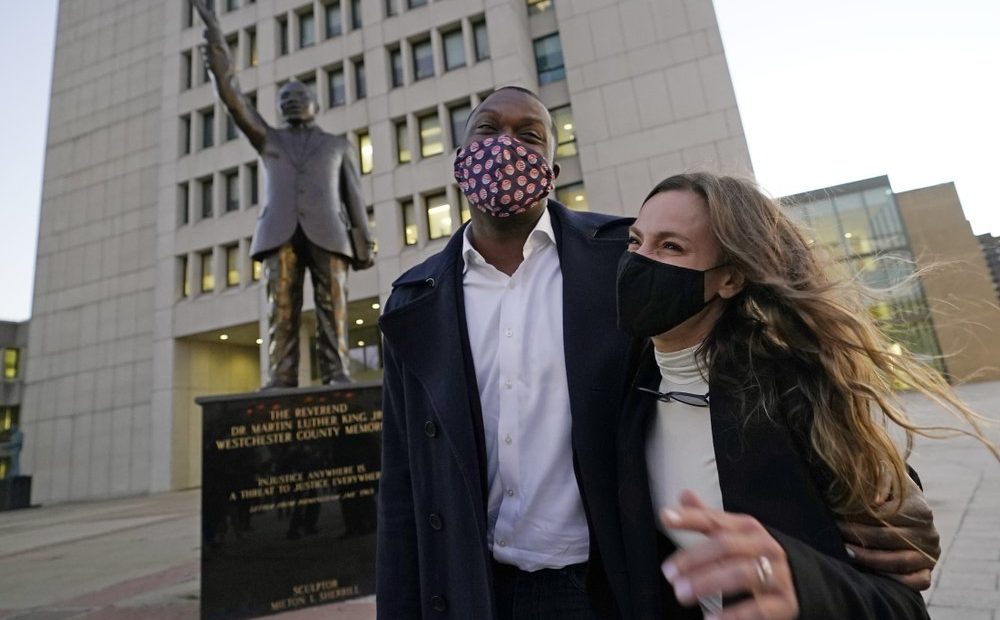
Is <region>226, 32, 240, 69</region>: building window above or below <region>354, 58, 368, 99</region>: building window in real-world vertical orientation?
above

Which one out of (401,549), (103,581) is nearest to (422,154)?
(103,581)

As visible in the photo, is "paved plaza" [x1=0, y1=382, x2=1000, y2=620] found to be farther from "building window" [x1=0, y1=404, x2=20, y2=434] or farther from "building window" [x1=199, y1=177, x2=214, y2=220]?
"building window" [x1=0, y1=404, x2=20, y2=434]

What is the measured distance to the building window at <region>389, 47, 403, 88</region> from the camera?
22688 mm

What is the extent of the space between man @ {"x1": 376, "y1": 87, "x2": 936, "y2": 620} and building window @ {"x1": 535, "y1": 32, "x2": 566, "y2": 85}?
72.7ft

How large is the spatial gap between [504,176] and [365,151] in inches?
878

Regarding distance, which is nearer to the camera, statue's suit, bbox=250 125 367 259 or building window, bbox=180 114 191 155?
statue's suit, bbox=250 125 367 259

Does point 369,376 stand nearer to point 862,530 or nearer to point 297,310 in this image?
point 297,310

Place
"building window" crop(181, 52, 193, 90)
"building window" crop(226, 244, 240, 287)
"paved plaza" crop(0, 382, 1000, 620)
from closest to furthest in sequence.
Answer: "paved plaza" crop(0, 382, 1000, 620) < "building window" crop(226, 244, 240, 287) < "building window" crop(181, 52, 193, 90)

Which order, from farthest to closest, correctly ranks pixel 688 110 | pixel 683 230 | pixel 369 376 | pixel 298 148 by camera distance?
pixel 369 376 < pixel 688 110 < pixel 298 148 < pixel 683 230

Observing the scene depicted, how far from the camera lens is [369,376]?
23.6 m

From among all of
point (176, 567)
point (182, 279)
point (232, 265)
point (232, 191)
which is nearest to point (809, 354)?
point (176, 567)

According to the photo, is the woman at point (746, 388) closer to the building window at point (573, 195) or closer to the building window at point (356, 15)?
the building window at point (573, 195)

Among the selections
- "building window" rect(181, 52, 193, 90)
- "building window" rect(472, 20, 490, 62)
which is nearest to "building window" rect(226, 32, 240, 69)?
"building window" rect(181, 52, 193, 90)

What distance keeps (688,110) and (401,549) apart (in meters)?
20.7
